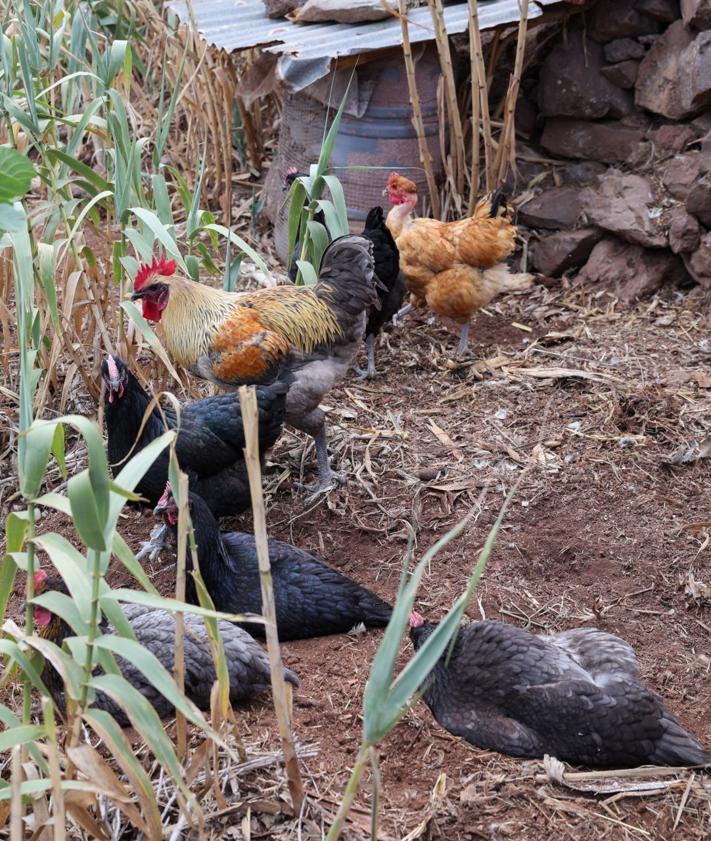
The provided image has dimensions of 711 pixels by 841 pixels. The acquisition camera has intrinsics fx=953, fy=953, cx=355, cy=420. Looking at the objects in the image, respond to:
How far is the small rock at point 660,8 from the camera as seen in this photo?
6.18m

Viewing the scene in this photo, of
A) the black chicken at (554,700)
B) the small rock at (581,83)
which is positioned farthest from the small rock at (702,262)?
the black chicken at (554,700)

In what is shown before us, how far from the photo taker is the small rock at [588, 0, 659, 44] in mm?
6277

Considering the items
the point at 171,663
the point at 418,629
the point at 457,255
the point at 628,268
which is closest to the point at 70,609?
the point at 171,663

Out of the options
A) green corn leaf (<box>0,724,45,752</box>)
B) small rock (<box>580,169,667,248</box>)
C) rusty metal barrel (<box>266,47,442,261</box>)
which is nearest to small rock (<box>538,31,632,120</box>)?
small rock (<box>580,169,667,248</box>)

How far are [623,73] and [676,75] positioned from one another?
1.33 feet

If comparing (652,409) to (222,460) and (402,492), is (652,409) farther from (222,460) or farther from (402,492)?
(222,460)

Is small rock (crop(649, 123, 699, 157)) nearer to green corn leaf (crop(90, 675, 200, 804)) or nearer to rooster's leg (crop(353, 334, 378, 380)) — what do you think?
rooster's leg (crop(353, 334, 378, 380))

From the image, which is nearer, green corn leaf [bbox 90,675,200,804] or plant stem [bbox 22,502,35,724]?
green corn leaf [bbox 90,675,200,804]

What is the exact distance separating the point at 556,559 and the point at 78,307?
7.89 ft

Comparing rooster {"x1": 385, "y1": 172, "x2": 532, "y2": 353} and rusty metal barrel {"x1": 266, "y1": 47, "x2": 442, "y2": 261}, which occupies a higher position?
rusty metal barrel {"x1": 266, "y1": 47, "x2": 442, "y2": 261}

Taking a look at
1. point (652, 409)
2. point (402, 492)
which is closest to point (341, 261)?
point (402, 492)

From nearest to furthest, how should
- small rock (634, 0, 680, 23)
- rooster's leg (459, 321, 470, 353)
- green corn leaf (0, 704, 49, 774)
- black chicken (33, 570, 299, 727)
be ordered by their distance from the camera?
green corn leaf (0, 704, 49, 774) < black chicken (33, 570, 299, 727) < rooster's leg (459, 321, 470, 353) < small rock (634, 0, 680, 23)

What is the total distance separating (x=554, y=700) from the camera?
3000 mm

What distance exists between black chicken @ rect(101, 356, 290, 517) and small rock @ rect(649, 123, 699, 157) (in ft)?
11.8
